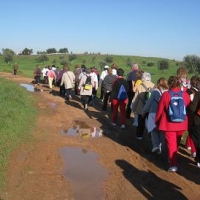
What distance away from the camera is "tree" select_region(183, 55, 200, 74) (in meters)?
56.1

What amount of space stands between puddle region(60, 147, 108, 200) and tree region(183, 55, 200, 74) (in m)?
48.7

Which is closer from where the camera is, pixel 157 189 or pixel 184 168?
pixel 157 189

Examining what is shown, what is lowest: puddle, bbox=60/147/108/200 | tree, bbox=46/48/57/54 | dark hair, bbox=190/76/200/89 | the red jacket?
puddle, bbox=60/147/108/200

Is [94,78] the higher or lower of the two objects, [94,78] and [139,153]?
the higher

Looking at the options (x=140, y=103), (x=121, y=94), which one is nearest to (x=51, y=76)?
(x=121, y=94)

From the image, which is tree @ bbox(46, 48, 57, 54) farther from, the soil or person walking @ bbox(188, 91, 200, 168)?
person walking @ bbox(188, 91, 200, 168)

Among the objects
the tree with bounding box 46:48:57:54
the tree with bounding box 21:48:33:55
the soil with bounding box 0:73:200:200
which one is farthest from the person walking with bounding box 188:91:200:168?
the tree with bounding box 46:48:57:54

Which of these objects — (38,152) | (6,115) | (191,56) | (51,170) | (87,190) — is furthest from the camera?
(191,56)

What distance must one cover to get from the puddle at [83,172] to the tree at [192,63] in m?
48.7

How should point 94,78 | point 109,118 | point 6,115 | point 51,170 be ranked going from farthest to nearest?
point 94,78 → point 109,118 → point 6,115 → point 51,170

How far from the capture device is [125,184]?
668cm

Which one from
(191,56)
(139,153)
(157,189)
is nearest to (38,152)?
(139,153)

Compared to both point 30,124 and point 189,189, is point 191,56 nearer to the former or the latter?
point 30,124

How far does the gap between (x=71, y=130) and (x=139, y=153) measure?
10.6 ft
